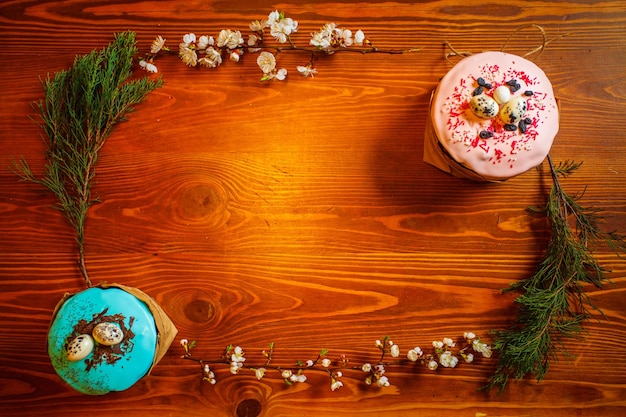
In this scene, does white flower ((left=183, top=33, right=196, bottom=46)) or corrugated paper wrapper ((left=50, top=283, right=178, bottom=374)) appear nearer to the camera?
corrugated paper wrapper ((left=50, top=283, right=178, bottom=374))

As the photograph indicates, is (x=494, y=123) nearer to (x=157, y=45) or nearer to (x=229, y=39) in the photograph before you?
(x=229, y=39)

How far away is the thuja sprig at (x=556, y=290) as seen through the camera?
1225 millimetres

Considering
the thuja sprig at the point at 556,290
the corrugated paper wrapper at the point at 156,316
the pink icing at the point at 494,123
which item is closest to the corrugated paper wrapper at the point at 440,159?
the pink icing at the point at 494,123

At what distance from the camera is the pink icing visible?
42.6 inches

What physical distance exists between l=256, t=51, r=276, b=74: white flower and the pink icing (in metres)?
0.46

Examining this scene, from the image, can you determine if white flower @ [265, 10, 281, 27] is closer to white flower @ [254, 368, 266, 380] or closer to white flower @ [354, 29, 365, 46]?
white flower @ [354, 29, 365, 46]

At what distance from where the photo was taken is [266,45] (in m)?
1.34

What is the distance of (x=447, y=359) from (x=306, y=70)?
0.86 metres

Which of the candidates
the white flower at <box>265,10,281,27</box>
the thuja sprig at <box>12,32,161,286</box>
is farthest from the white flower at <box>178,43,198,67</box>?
the white flower at <box>265,10,281,27</box>

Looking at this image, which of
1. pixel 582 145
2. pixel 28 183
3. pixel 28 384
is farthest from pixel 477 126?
pixel 28 384

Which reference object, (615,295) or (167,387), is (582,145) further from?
(167,387)

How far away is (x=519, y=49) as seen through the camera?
131 centimetres

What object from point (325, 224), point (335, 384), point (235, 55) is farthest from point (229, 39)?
point (335, 384)

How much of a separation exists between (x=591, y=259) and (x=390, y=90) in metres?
0.70
